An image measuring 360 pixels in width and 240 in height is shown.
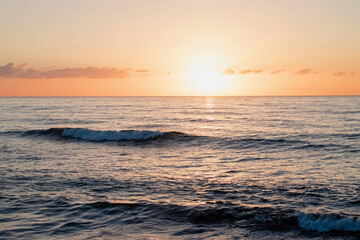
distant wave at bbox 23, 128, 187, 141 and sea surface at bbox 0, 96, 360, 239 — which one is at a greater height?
distant wave at bbox 23, 128, 187, 141

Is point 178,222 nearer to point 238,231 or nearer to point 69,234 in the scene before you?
point 238,231

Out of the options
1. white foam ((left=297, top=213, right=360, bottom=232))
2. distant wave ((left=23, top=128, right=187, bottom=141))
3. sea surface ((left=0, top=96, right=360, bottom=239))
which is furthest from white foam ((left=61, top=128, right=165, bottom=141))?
white foam ((left=297, top=213, right=360, bottom=232))

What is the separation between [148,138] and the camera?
100 feet

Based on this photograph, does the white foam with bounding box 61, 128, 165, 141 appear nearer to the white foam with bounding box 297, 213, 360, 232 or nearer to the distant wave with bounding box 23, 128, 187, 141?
the distant wave with bounding box 23, 128, 187, 141

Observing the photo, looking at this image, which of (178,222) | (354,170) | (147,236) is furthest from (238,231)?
(354,170)

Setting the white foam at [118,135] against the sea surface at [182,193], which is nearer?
the sea surface at [182,193]

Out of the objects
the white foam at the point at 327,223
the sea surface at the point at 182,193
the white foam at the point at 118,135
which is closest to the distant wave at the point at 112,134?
the white foam at the point at 118,135

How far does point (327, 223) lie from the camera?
9.21 meters

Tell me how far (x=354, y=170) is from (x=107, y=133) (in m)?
23.2

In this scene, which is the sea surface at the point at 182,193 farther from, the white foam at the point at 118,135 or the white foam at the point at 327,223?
the white foam at the point at 118,135

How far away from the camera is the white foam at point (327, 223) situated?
8977 millimetres

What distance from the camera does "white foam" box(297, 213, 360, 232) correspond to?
898cm

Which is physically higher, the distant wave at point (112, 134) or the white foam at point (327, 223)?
the distant wave at point (112, 134)

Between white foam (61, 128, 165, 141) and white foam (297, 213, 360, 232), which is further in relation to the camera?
white foam (61, 128, 165, 141)
